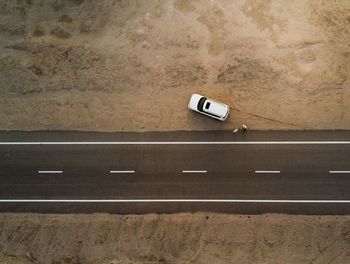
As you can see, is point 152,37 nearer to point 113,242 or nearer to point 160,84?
point 160,84

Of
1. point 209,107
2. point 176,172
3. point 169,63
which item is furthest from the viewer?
point 169,63

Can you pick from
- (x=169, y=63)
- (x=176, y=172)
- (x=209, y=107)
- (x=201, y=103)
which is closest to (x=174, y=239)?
(x=176, y=172)

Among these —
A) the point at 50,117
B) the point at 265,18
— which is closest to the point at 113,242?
the point at 50,117

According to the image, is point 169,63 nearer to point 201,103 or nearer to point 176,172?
point 201,103

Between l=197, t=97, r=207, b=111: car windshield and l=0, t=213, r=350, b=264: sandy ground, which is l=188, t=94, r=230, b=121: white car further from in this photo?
l=0, t=213, r=350, b=264: sandy ground

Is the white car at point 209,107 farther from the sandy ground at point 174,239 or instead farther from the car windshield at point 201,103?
the sandy ground at point 174,239

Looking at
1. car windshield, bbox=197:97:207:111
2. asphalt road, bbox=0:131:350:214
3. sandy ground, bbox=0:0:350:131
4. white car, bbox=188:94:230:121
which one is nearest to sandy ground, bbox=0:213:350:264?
asphalt road, bbox=0:131:350:214

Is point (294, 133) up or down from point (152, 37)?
down
